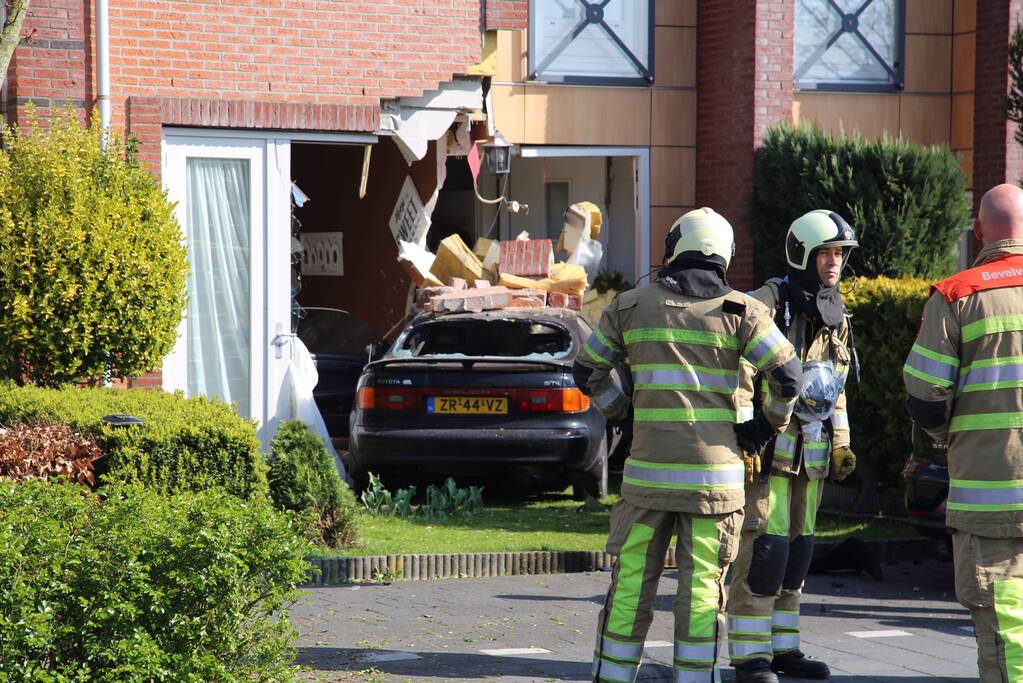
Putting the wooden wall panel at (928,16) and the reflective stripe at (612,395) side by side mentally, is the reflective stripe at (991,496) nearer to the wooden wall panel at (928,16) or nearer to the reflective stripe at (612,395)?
the reflective stripe at (612,395)

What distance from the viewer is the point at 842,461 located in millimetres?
6734

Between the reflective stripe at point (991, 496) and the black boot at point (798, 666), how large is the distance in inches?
54.0

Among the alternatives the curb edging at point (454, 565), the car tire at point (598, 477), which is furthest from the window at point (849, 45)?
the curb edging at point (454, 565)

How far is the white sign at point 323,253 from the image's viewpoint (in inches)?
704

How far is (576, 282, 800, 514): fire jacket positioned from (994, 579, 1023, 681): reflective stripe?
3.38 ft

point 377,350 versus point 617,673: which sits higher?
point 377,350

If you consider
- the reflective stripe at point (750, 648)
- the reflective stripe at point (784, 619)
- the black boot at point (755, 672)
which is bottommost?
the black boot at point (755, 672)

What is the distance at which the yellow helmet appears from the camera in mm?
5934

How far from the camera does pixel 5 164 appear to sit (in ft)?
32.0

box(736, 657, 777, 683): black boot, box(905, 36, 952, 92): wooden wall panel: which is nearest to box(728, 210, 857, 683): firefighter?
box(736, 657, 777, 683): black boot

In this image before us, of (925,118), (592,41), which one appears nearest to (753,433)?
(592,41)

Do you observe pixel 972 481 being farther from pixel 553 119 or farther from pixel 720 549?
pixel 553 119

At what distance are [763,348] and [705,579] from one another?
92cm

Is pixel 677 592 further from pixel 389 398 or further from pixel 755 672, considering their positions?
pixel 389 398
